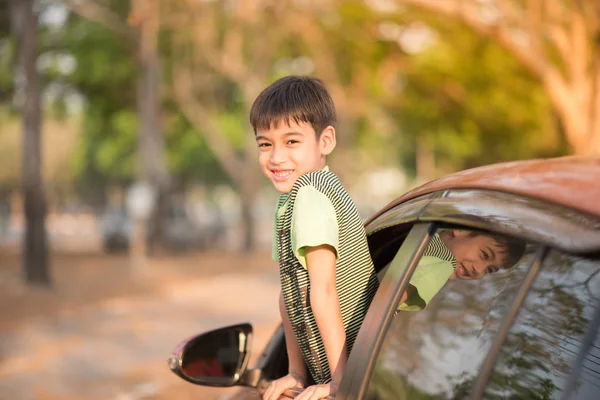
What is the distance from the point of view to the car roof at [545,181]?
1.57m

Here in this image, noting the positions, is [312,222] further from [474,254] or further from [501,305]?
[501,305]

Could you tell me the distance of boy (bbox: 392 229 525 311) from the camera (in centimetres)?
175

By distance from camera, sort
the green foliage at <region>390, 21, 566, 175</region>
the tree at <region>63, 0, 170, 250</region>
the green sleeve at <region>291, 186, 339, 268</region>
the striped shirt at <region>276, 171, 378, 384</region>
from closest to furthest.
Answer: the green sleeve at <region>291, 186, 339, 268</region>
the striped shirt at <region>276, 171, 378, 384</region>
the tree at <region>63, 0, 170, 250</region>
the green foliage at <region>390, 21, 566, 175</region>

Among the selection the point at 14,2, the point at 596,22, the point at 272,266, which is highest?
the point at 14,2

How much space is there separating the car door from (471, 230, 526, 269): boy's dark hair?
0.04 feet

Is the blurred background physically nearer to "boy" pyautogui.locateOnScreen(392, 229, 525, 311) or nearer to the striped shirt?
the striped shirt

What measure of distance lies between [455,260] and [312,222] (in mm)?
361

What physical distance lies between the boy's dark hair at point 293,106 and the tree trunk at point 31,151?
14.5 m

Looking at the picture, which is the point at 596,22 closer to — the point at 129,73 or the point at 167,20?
the point at 167,20

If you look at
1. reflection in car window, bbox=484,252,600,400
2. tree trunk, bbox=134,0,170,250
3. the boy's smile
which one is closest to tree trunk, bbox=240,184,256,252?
tree trunk, bbox=134,0,170,250

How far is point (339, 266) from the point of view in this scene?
7.23 feet

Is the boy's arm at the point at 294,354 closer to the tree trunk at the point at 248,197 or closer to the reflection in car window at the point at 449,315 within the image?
the reflection in car window at the point at 449,315

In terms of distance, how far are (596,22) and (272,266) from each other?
44.3 ft

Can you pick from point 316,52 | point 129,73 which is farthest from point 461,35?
point 129,73
